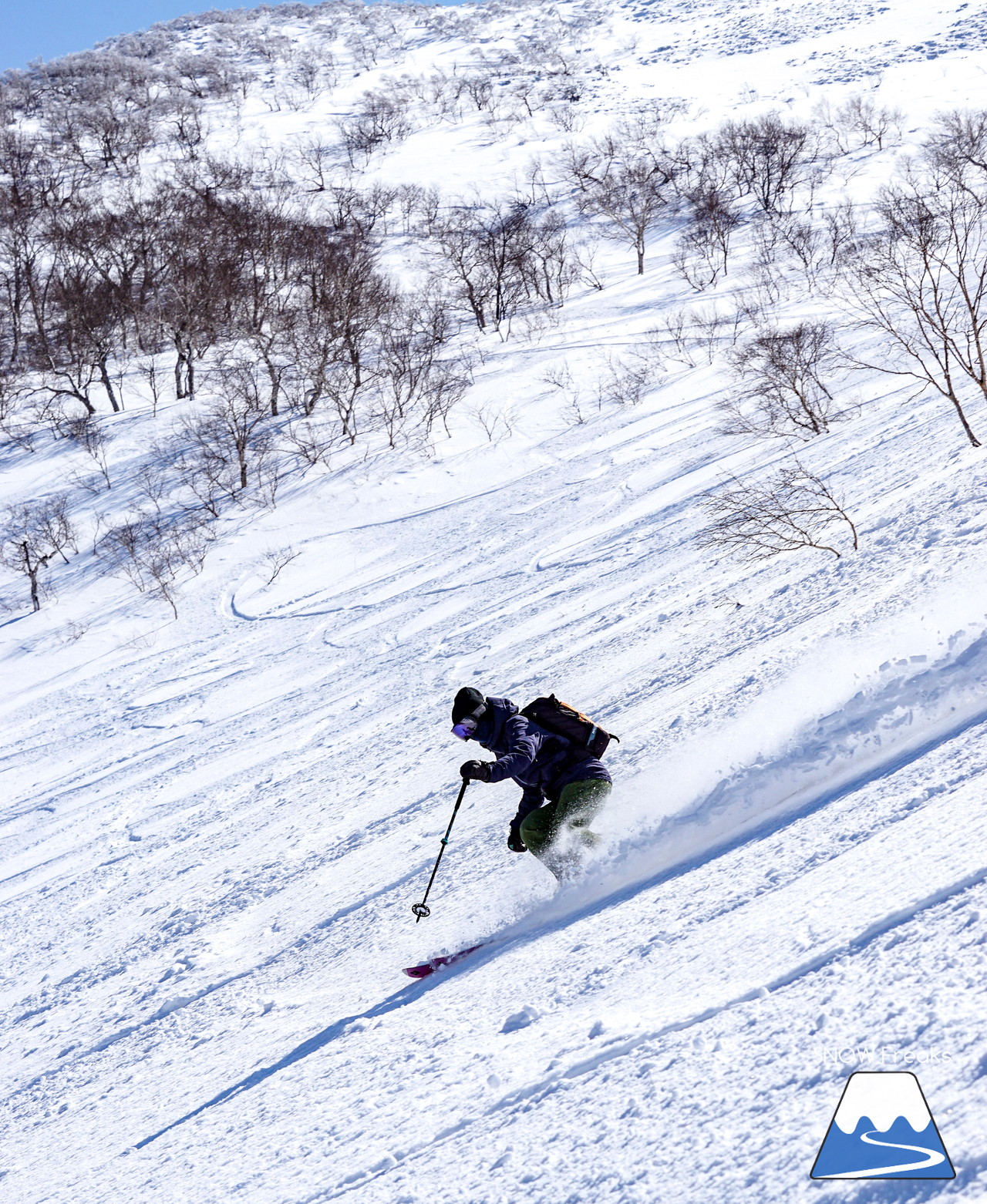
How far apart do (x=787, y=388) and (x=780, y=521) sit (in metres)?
12.6

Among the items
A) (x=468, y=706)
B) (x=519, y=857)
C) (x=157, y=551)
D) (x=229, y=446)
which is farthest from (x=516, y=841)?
(x=229, y=446)

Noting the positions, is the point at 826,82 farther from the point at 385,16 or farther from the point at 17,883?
the point at 17,883

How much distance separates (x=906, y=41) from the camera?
71250 mm

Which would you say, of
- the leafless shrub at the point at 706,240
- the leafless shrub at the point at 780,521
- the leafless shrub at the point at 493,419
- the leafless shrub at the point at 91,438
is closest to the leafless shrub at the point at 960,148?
the leafless shrub at the point at 706,240

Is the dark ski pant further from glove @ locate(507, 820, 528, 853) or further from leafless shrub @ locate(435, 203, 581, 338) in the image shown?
leafless shrub @ locate(435, 203, 581, 338)

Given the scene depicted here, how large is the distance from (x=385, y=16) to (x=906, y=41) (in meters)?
67.3

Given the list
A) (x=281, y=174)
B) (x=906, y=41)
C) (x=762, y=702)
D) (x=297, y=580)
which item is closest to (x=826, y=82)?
(x=906, y=41)

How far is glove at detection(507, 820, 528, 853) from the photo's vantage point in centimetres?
607

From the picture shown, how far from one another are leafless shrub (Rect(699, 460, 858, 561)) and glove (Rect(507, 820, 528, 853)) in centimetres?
611

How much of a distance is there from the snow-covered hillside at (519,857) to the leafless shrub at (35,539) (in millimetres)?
3890

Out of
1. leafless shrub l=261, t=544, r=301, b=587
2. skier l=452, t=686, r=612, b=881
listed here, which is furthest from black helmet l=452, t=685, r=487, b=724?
leafless shrub l=261, t=544, r=301, b=587

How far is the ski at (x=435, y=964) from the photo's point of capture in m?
5.60

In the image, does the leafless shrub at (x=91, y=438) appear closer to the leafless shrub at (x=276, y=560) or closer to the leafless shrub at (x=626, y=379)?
the leafless shrub at (x=276, y=560)

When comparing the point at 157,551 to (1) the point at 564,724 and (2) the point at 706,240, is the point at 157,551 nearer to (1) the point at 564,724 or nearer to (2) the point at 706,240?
(1) the point at 564,724
